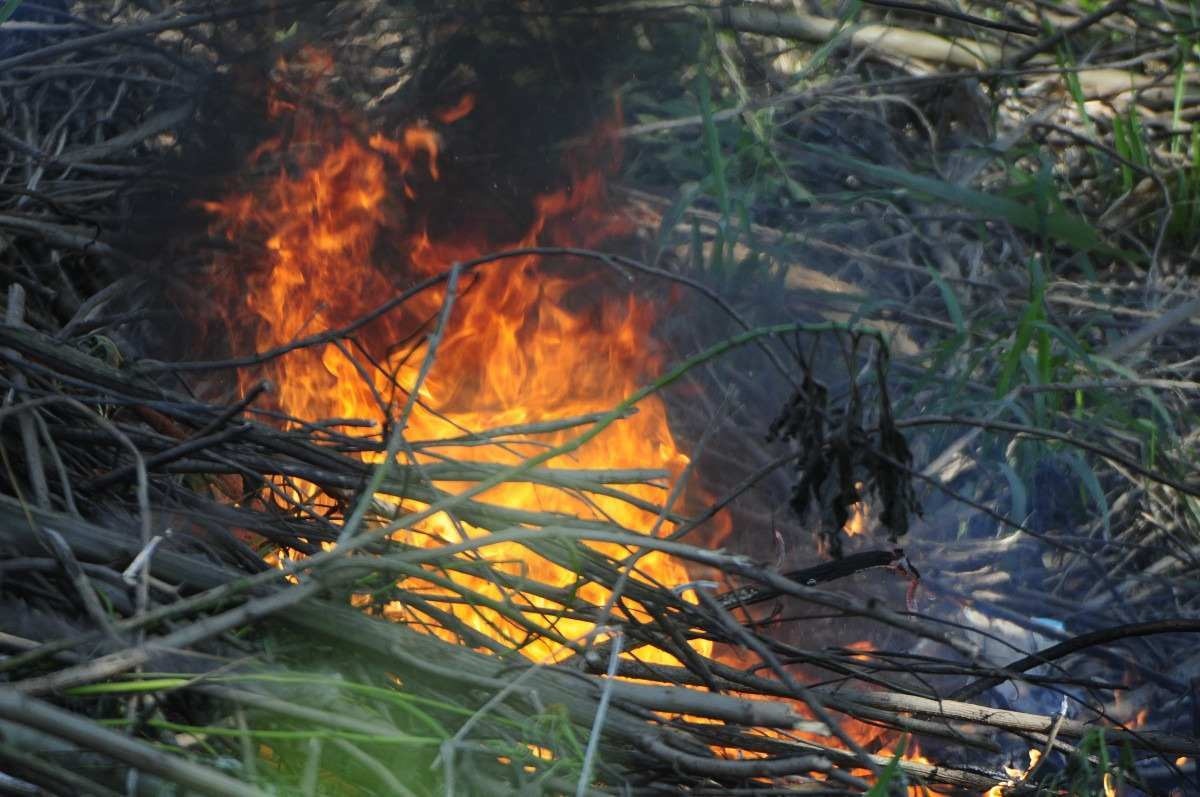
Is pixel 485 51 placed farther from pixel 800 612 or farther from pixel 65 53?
pixel 800 612

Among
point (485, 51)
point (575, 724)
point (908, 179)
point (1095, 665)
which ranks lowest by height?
point (575, 724)

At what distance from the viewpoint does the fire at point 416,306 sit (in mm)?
2969

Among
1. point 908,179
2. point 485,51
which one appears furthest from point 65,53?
point 908,179

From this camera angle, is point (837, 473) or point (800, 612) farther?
point (800, 612)

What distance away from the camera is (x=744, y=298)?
126 inches

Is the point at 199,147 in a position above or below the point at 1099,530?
above

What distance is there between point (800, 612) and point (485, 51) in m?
1.76

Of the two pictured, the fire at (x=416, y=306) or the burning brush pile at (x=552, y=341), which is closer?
the burning brush pile at (x=552, y=341)

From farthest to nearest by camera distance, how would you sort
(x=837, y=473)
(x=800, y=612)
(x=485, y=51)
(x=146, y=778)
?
1. (x=485, y=51)
2. (x=800, y=612)
3. (x=837, y=473)
4. (x=146, y=778)

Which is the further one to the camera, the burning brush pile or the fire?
the fire

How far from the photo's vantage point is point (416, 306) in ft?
10.1

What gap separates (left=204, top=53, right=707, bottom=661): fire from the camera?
9.74 ft

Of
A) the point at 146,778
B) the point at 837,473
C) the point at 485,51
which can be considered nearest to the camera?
the point at 146,778

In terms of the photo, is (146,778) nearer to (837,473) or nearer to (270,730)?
(270,730)
